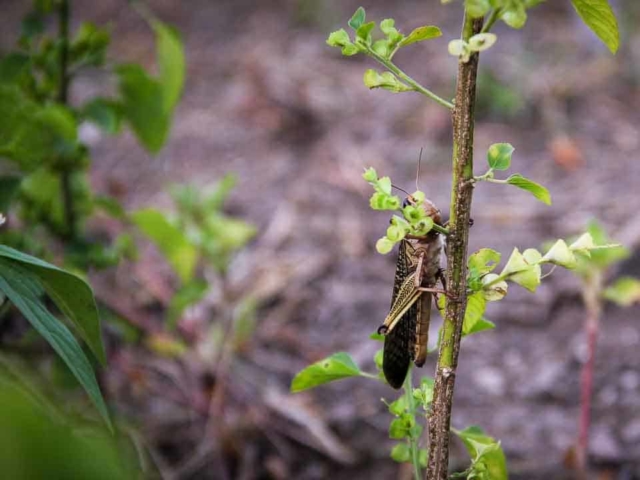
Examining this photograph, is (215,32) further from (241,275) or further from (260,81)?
(241,275)

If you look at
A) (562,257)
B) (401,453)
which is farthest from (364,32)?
(401,453)

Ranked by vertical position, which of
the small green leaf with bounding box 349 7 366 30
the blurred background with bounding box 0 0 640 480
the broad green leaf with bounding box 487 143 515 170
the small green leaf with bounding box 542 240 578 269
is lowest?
the blurred background with bounding box 0 0 640 480

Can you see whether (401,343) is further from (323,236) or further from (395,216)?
(323,236)

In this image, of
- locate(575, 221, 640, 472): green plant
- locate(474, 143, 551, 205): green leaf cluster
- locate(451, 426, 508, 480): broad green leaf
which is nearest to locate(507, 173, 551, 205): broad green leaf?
locate(474, 143, 551, 205): green leaf cluster

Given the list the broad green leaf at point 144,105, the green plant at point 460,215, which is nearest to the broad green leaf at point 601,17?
the green plant at point 460,215

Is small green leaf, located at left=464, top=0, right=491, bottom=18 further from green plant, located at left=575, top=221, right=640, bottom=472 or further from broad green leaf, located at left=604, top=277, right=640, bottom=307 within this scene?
broad green leaf, located at left=604, top=277, right=640, bottom=307

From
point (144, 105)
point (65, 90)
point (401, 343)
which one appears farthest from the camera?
point (144, 105)
